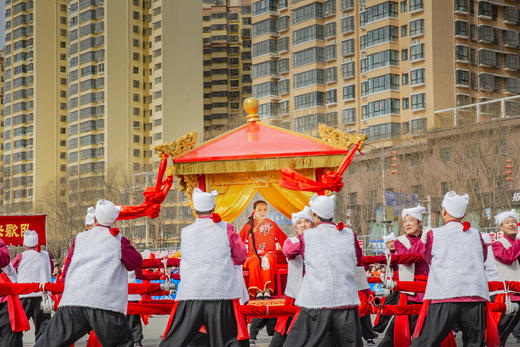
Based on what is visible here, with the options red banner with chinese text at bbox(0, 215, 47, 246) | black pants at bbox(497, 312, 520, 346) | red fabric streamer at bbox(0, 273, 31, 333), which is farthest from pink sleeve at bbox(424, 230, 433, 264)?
red banner with chinese text at bbox(0, 215, 47, 246)

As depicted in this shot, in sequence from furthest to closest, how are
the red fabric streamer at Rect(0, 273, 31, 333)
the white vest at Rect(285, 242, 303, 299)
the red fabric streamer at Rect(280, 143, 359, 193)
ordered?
the red fabric streamer at Rect(280, 143, 359, 193) → the white vest at Rect(285, 242, 303, 299) → the red fabric streamer at Rect(0, 273, 31, 333)

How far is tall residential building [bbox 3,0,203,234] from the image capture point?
268 feet

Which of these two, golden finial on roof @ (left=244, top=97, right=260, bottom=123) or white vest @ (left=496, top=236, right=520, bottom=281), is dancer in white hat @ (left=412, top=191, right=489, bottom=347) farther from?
golden finial on roof @ (left=244, top=97, right=260, bottom=123)

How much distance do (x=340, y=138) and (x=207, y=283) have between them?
6.62 metres

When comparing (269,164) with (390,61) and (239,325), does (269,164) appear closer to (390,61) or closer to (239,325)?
(239,325)

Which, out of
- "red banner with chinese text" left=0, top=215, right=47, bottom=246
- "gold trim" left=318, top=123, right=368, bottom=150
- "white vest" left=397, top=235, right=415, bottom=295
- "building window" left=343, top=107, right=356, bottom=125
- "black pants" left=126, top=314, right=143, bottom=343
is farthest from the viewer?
"building window" left=343, top=107, right=356, bottom=125

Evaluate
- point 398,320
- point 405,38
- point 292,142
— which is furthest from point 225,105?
point 398,320

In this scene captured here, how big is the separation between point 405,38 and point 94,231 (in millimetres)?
49363

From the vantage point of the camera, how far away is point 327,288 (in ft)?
25.5

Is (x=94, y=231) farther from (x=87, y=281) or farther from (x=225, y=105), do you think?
(x=225, y=105)

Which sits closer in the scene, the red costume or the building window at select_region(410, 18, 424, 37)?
the red costume

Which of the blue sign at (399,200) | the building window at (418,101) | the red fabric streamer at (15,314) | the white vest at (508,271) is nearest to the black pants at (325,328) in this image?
the red fabric streamer at (15,314)

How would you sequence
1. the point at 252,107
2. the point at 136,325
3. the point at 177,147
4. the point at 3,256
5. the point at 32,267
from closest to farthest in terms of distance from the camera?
1. the point at 3,256
2. the point at 136,325
3. the point at 32,267
4. the point at 177,147
5. the point at 252,107

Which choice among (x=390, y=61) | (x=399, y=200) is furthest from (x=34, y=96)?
(x=399, y=200)
